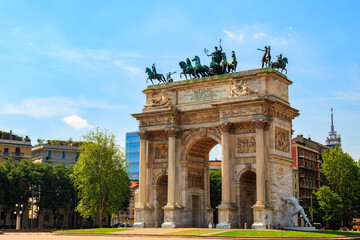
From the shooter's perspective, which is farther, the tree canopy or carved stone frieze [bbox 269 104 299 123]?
the tree canopy

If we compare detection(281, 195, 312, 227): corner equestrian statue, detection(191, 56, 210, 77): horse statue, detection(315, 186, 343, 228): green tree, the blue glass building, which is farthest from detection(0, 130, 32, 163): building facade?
the blue glass building

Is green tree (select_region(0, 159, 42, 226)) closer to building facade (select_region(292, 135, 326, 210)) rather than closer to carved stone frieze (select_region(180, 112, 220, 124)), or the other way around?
carved stone frieze (select_region(180, 112, 220, 124))

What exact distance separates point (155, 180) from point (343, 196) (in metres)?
32.3

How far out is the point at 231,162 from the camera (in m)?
49.4

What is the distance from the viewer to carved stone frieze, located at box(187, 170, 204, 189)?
53.6m

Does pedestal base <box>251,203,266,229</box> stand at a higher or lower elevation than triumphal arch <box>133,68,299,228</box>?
lower

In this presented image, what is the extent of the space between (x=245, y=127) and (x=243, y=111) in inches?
70.3

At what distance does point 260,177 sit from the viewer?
46812 mm

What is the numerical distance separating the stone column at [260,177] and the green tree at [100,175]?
21156 mm

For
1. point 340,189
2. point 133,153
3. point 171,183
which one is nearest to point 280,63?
point 171,183

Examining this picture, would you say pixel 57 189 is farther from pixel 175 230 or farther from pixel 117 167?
pixel 175 230

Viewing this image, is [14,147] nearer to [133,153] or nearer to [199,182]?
[199,182]

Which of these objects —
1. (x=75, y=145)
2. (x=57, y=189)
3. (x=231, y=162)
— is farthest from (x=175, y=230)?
(x=75, y=145)

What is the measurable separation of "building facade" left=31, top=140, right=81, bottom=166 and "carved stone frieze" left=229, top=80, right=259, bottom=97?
55031 millimetres
